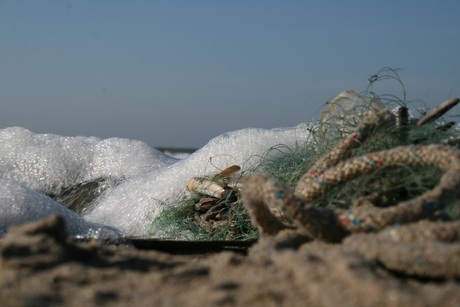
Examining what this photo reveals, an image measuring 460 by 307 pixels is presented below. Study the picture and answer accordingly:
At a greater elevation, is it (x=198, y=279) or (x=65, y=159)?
(x=65, y=159)

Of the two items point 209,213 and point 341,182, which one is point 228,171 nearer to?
point 209,213

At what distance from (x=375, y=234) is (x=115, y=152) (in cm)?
485

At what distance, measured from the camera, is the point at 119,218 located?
15.2 ft

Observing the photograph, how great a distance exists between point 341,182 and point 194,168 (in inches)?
107

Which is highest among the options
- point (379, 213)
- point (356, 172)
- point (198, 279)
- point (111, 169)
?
point (111, 169)

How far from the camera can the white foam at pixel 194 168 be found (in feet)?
13.8

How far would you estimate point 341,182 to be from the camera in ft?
5.78

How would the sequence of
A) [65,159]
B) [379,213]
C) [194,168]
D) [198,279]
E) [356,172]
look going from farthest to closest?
[65,159], [194,168], [356,172], [379,213], [198,279]

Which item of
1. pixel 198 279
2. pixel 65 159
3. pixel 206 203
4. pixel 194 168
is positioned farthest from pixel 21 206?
pixel 198 279

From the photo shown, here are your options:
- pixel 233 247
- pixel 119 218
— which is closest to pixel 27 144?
pixel 119 218

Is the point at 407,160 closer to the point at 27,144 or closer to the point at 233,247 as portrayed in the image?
the point at 233,247

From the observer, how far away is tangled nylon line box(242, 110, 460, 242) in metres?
1.40

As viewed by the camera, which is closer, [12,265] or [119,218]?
[12,265]

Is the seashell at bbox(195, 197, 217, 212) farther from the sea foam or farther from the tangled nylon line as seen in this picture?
the tangled nylon line
